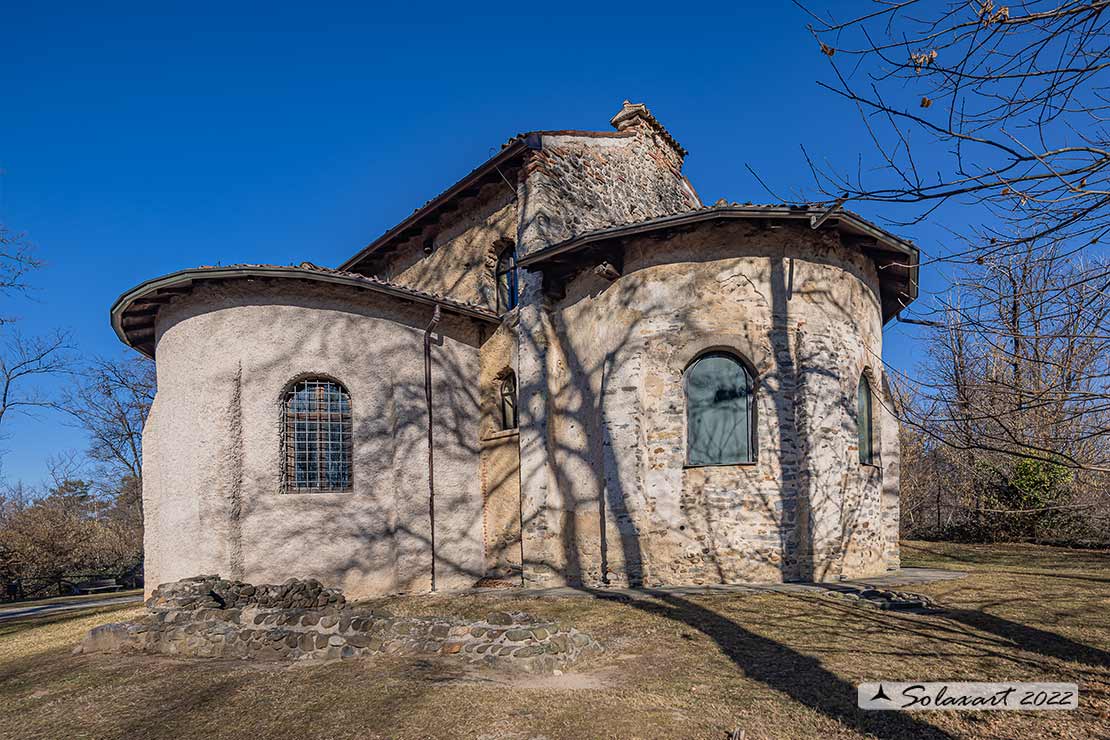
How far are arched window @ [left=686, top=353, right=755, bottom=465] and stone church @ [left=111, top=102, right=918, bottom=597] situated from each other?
3 centimetres

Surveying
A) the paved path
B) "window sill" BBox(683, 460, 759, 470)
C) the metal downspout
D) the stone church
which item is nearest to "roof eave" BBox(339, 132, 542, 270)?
the stone church

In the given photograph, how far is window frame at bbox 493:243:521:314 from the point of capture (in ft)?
43.0

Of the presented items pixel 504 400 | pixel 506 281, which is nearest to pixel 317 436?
pixel 504 400

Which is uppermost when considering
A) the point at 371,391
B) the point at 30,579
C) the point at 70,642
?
the point at 371,391

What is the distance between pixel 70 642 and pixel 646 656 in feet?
25.3

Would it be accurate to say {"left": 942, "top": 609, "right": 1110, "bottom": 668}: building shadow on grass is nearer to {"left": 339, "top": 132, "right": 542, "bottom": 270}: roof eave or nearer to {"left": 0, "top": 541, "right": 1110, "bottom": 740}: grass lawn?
{"left": 0, "top": 541, "right": 1110, "bottom": 740}: grass lawn

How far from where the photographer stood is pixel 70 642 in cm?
865

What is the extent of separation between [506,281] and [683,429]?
5264mm

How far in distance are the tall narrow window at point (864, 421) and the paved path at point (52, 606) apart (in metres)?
14.2

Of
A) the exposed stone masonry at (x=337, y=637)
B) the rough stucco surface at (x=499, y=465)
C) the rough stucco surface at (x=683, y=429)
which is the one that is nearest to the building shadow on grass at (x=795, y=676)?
the exposed stone masonry at (x=337, y=637)

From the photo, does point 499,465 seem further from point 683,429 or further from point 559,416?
point 683,429

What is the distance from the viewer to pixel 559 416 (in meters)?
11.2

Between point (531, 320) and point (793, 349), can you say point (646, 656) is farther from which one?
point (531, 320)

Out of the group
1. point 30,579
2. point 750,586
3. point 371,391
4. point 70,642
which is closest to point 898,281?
point 750,586
